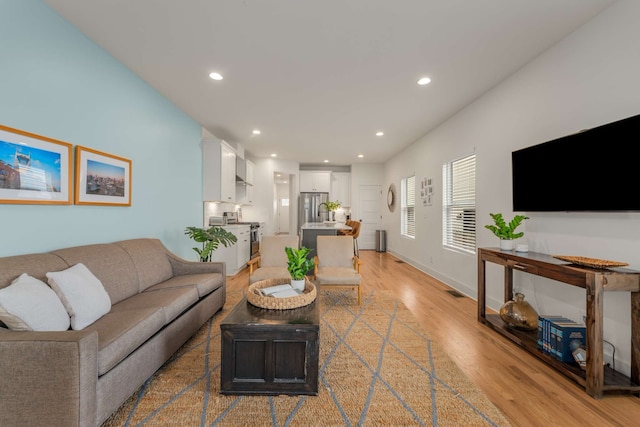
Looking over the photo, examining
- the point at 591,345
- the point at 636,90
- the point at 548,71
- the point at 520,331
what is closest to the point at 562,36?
the point at 548,71

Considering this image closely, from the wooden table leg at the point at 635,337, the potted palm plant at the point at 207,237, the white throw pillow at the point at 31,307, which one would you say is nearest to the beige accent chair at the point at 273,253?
the potted palm plant at the point at 207,237

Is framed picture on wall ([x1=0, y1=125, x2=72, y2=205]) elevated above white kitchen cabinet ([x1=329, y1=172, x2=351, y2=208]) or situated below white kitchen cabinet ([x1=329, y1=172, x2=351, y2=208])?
below

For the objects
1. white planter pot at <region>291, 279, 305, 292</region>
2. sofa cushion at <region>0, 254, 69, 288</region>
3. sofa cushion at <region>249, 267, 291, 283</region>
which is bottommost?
sofa cushion at <region>249, 267, 291, 283</region>

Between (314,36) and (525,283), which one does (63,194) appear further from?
(525,283)

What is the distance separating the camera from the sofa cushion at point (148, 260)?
2.64 m

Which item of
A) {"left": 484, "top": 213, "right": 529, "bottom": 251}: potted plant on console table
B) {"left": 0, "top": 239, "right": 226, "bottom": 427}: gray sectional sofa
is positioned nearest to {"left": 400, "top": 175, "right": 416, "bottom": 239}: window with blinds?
{"left": 484, "top": 213, "right": 529, "bottom": 251}: potted plant on console table

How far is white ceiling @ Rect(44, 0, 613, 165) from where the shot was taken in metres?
2.04

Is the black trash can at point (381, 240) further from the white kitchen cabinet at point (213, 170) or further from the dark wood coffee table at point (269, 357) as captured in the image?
the dark wood coffee table at point (269, 357)

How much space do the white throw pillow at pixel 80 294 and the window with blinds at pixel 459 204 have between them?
4.19 metres

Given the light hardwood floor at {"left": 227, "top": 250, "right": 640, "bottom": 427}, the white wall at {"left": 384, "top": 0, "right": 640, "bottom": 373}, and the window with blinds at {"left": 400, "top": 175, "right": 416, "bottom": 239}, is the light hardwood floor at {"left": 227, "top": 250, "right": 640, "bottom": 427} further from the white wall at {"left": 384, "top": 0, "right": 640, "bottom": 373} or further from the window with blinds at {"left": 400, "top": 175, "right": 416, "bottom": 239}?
the window with blinds at {"left": 400, "top": 175, "right": 416, "bottom": 239}

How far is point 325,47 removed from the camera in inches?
98.2

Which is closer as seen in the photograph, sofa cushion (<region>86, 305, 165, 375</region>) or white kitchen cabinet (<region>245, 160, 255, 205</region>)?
sofa cushion (<region>86, 305, 165, 375</region>)

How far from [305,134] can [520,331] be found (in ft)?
14.4

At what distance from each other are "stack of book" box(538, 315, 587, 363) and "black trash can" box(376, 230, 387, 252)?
5.76 m
